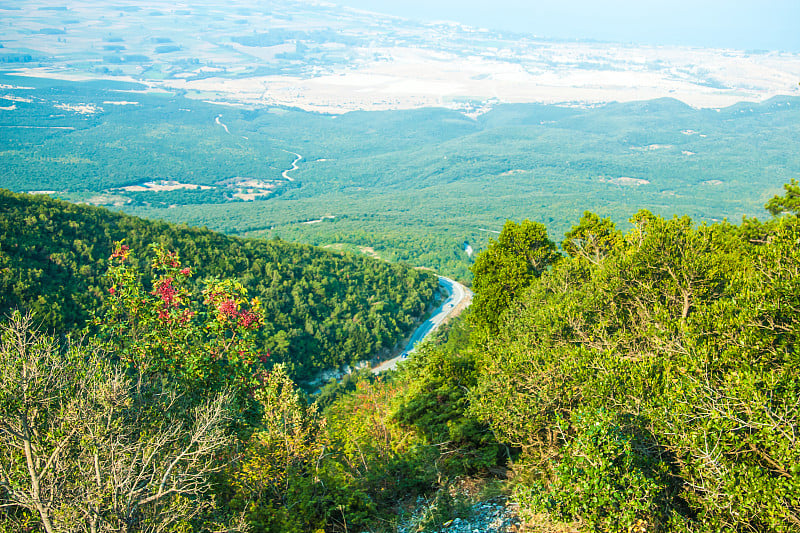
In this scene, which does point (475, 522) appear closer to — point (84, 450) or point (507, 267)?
point (84, 450)

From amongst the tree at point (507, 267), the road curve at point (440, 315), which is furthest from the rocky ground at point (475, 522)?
the road curve at point (440, 315)

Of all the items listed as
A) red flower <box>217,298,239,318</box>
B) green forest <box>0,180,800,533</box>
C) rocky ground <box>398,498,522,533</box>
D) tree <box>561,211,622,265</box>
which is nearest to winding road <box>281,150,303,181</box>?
tree <box>561,211,622,265</box>

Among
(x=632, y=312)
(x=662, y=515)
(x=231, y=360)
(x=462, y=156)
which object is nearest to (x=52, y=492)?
(x=231, y=360)

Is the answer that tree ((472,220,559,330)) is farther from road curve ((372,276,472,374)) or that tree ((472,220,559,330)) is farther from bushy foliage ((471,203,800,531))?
road curve ((372,276,472,374))

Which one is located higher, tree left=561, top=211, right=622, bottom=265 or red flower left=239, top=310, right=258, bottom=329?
red flower left=239, top=310, right=258, bottom=329

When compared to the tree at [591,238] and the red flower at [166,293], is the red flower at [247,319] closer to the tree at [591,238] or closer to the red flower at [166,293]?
the red flower at [166,293]

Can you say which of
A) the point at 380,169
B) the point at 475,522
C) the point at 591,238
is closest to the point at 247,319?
the point at 475,522

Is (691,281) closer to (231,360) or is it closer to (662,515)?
(662,515)
